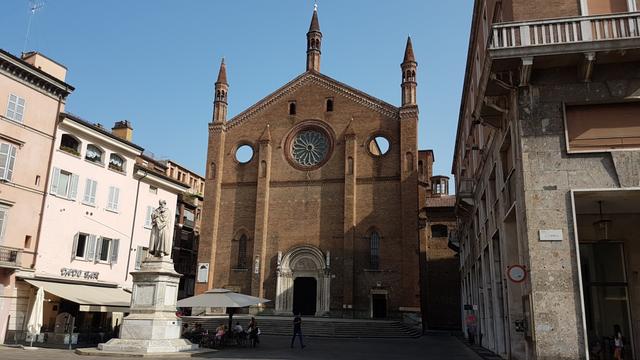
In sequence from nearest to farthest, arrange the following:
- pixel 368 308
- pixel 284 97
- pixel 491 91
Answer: pixel 491 91
pixel 368 308
pixel 284 97

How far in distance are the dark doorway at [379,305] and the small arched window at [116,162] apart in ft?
58.8

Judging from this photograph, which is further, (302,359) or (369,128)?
(369,128)

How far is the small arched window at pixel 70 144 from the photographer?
2439 cm

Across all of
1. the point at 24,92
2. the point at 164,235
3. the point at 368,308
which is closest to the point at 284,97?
the point at 368,308

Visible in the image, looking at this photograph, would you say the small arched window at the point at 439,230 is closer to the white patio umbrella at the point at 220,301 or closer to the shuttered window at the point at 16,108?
the white patio umbrella at the point at 220,301

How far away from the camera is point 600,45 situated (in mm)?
10484

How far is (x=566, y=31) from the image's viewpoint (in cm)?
1086

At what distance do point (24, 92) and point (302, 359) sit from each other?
16528 millimetres

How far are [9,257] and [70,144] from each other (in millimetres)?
6569

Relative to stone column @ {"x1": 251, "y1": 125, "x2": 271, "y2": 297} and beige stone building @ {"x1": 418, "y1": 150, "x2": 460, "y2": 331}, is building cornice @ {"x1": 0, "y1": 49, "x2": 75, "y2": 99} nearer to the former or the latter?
stone column @ {"x1": 251, "y1": 125, "x2": 271, "y2": 297}

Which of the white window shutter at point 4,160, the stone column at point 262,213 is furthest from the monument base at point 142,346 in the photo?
the stone column at point 262,213

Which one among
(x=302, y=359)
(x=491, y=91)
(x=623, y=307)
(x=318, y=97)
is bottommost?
(x=302, y=359)

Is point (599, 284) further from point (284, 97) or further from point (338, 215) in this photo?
point (284, 97)

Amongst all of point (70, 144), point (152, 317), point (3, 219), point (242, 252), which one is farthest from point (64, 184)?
point (242, 252)
